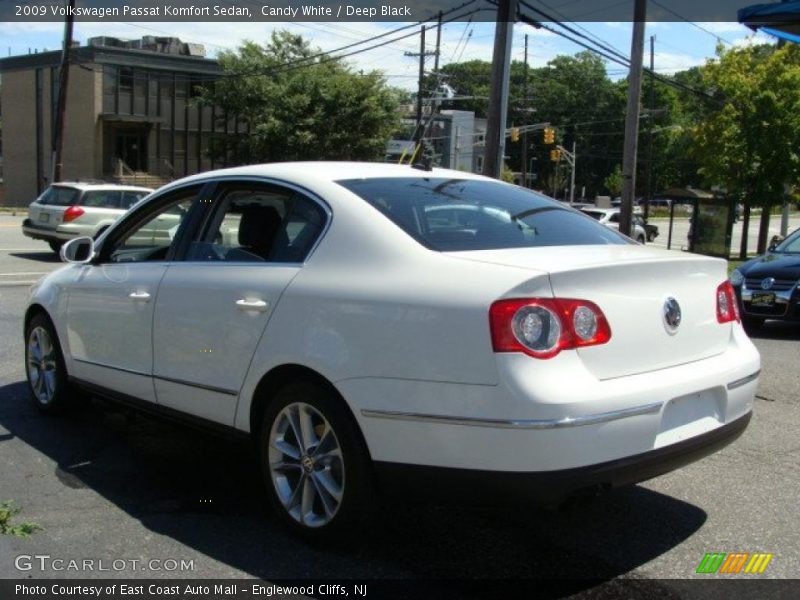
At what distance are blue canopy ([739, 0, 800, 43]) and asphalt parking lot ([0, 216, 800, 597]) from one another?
7.22 m

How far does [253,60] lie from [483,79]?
199 feet

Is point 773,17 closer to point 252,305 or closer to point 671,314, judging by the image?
point 671,314

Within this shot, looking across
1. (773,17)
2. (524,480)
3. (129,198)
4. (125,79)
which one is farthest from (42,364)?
(125,79)

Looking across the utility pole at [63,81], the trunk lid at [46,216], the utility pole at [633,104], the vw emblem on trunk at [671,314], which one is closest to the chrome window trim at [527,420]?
the vw emblem on trunk at [671,314]

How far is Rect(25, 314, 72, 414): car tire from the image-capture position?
5.73 metres

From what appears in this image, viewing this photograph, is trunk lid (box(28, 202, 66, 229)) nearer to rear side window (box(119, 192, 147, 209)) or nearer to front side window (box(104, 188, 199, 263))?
rear side window (box(119, 192, 147, 209))

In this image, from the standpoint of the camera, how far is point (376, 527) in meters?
3.97

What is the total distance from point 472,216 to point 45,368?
3327 mm

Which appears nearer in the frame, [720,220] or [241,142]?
[720,220]

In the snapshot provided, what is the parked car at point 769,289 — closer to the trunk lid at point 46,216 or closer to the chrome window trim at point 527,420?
the chrome window trim at point 527,420

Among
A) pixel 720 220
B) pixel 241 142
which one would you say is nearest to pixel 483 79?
pixel 241 142

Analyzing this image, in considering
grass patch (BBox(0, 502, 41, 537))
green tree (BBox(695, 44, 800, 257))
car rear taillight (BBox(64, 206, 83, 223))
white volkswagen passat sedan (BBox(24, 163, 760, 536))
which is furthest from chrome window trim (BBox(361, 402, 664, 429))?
green tree (BBox(695, 44, 800, 257))

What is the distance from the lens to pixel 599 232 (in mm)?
4457

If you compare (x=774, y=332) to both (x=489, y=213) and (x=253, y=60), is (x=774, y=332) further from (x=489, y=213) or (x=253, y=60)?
(x=253, y=60)
